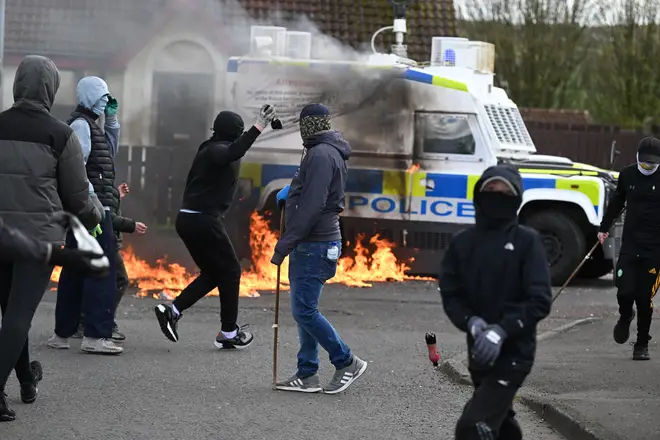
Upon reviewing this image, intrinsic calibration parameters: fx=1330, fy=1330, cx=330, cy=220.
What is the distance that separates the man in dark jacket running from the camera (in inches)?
316

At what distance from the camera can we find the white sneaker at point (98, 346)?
9.41 m

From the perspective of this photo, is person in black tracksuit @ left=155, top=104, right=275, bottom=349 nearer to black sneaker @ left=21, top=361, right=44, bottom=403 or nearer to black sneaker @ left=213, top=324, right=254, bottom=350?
black sneaker @ left=213, top=324, right=254, bottom=350

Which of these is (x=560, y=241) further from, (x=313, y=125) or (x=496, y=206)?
(x=496, y=206)

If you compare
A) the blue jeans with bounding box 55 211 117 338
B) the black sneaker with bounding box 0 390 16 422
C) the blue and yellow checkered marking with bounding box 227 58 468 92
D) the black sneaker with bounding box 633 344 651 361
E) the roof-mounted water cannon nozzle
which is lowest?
the black sneaker with bounding box 633 344 651 361

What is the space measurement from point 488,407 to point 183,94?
12198 mm

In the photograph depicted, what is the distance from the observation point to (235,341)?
32.6 feet

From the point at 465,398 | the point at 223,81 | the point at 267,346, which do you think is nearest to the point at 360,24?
the point at 223,81

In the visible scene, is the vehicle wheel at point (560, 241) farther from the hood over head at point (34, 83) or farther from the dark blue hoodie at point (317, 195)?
the hood over head at point (34, 83)

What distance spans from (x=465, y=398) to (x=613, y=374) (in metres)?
1.46

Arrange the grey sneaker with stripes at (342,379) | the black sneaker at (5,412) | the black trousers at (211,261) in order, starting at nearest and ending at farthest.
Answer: the black sneaker at (5,412)
the grey sneaker with stripes at (342,379)
the black trousers at (211,261)

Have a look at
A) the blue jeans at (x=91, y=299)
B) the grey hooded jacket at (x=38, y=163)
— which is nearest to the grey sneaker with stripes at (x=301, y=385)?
the blue jeans at (x=91, y=299)

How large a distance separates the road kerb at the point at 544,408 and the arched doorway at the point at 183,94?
7.68m

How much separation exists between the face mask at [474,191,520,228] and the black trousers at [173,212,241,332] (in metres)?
4.49

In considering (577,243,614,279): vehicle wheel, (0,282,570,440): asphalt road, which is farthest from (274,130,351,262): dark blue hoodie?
(577,243,614,279): vehicle wheel
